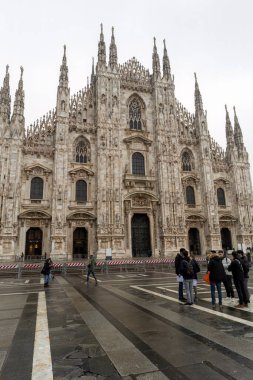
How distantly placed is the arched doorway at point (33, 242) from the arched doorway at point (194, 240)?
17.2 metres

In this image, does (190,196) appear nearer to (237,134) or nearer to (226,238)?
(226,238)

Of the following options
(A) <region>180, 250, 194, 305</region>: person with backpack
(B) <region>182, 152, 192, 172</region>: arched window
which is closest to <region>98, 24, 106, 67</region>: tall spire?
(B) <region>182, 152, 192, 172</region>: arched window

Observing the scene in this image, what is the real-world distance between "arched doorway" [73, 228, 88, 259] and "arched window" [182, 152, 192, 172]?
15040mm

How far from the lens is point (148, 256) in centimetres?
2941

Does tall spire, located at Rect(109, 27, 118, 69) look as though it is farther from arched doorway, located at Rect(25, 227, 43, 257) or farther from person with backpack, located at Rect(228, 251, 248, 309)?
person with backpack, located at Rect(228, 251, 248, 309)

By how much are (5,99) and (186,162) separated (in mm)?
22446

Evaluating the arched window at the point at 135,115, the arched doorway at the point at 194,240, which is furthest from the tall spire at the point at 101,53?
the arched doorway at the point at 194,240

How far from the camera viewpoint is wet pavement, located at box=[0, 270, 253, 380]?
12.4 ft

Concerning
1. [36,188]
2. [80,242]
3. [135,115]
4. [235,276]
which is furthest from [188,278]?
[135,115]

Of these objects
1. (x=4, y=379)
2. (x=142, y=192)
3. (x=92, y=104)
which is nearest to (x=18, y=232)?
(x=142, y=192)

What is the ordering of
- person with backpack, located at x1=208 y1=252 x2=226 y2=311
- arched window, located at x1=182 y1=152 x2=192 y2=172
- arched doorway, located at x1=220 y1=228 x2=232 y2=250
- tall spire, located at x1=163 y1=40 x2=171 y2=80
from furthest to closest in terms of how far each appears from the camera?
tall spire, located at x1=163 y1=40 x2=171 y2=80 → arched window, located at x1=182 y1=152 x2=192 y2=172 → arched doorway, located at x1=220 y1=228 x2=232 y2=250 → person with backpack, located at x1=208 y1=252 x2=226 y2=311

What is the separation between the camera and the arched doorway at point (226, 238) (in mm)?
33156

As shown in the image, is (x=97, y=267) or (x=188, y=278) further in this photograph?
(x=97, y=267)

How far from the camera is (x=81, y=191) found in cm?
2900
